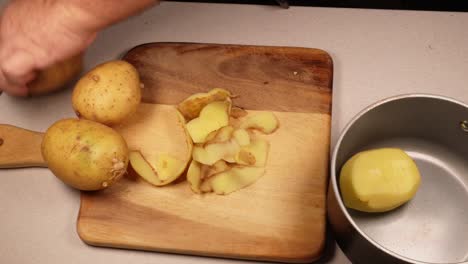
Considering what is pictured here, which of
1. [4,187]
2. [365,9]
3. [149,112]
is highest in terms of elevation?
[365,9]

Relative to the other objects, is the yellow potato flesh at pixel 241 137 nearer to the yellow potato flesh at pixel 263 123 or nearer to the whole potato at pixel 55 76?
the yellow potato flesh at pixel 263 123

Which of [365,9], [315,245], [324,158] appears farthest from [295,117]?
[365,9]

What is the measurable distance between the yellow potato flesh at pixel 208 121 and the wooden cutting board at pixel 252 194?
6 centimetres

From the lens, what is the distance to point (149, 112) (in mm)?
930

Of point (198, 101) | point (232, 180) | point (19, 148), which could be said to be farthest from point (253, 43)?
point (19, 148)

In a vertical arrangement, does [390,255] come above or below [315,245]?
above

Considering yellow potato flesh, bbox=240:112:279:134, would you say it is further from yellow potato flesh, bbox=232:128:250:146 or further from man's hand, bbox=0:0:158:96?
man's hand, bbox=0:0:158:96

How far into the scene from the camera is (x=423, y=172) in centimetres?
84

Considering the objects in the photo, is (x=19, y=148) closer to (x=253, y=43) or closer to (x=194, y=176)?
(x=194, y=176)

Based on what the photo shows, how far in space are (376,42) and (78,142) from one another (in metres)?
0.57

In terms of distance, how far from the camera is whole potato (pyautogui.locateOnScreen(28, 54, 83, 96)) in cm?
94

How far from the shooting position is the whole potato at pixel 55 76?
A: 3.08 ft

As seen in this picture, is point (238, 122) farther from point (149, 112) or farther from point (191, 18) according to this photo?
Result: point (191, 18)

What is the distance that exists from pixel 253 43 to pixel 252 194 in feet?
1.11
